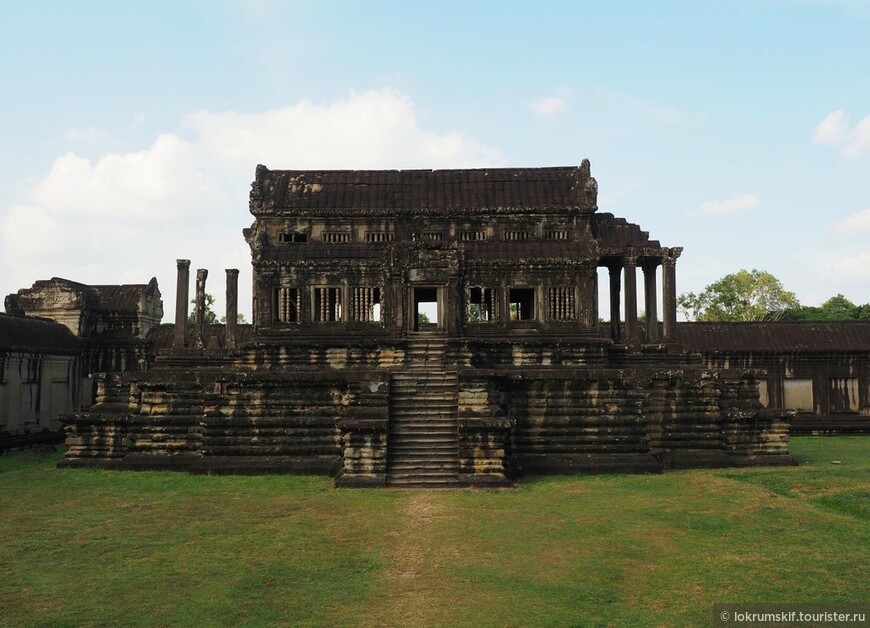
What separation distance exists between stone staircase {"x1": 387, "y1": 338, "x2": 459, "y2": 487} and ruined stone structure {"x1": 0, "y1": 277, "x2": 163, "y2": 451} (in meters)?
→ 15.4

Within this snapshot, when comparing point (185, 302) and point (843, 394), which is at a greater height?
point (185, 302)

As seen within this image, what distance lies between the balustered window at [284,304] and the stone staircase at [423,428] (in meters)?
4.72

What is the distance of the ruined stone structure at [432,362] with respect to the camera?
1788cm

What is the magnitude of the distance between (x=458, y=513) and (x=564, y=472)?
5599mm

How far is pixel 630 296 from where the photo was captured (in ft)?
78.9

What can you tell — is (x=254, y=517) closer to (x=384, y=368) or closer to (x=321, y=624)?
(x=321, y=624)

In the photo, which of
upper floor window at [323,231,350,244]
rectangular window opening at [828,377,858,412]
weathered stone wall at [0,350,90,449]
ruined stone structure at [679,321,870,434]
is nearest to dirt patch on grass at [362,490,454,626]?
upper floor window at [323,231,350,244]

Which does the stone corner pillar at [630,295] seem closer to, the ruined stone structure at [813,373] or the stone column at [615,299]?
the stone column at [615,299]

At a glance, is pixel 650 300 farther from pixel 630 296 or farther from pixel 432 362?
pixel 432 362

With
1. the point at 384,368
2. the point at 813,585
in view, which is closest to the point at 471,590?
the point at 813,585

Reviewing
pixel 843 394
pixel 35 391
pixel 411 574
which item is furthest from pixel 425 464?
pixel 843 394

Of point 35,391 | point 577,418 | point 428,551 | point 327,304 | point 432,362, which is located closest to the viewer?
point 428,551

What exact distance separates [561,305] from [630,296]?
3.39 metres

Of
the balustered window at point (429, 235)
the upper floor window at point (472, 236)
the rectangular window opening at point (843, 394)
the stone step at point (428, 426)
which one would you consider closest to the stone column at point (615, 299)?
the upper floor window at point (472, 236)
